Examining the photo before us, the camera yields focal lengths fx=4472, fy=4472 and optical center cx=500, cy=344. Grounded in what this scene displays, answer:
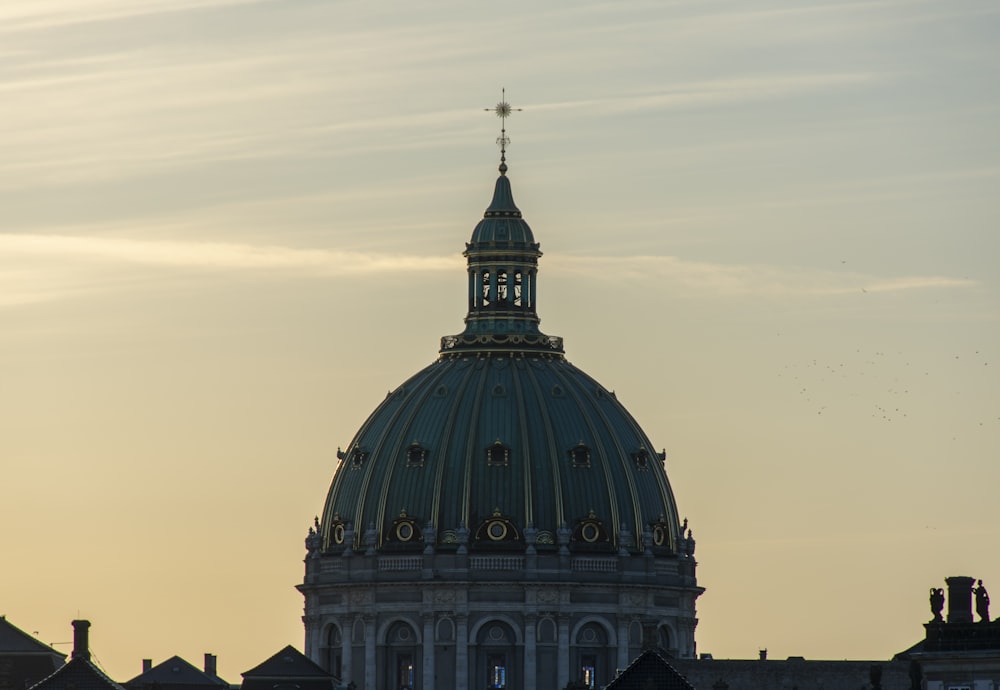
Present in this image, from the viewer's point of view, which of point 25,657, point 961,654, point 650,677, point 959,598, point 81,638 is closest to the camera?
point 961,654

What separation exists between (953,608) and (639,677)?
60.7 ft

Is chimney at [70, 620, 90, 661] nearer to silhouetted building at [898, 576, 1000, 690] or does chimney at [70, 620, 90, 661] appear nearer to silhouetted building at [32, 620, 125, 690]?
silhouetted building at [32, 620, 125, 690]

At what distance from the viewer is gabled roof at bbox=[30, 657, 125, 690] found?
16762 cm

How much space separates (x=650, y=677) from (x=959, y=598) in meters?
18.0

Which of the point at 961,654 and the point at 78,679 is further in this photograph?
the point at 78,679

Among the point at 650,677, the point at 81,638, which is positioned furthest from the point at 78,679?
the point at 650,677

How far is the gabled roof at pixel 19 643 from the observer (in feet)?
646

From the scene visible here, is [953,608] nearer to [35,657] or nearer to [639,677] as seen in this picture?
[639,677]

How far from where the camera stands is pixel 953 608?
153 meters

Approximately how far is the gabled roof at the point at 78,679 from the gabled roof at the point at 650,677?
19.1m

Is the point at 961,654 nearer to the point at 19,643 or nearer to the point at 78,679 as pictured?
the point at 78,679

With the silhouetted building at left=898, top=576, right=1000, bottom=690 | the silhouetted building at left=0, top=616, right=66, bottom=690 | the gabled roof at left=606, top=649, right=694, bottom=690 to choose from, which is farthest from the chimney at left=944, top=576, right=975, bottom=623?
the silhouetted building at left=0, top=616, right=66, bottom=690

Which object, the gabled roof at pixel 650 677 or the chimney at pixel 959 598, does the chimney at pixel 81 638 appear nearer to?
the gabled roof at pixel 650 677

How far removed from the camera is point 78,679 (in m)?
168
